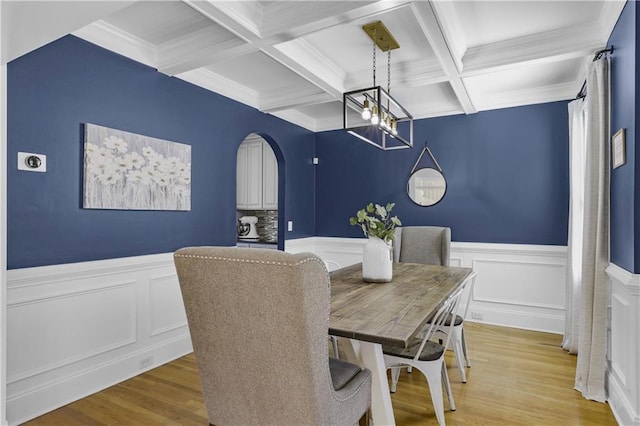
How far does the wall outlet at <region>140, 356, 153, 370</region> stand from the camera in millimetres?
2813

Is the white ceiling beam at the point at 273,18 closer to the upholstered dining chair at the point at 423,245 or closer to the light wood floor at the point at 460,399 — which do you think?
the upholstered dining chair at the point at 423,245

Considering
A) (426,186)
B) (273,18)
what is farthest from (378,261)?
(426,186)

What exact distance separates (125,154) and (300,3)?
1.61m

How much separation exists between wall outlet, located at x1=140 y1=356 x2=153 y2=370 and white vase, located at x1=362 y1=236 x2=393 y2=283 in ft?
6.02

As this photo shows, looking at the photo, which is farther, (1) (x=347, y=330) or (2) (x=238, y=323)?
(1) (x=347, y=330)

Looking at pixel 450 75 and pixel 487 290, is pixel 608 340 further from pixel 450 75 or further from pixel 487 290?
pixel 450 75

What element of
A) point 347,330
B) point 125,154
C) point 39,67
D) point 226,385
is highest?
point 39,67

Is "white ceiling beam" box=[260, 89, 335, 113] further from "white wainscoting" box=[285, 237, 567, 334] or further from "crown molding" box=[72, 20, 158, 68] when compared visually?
"white wainscoting" box=[285, 237, 567, 334]

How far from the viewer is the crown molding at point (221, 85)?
326 centimetres

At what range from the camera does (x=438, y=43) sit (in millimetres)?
2516

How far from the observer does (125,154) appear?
8.85 feet

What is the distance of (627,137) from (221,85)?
10.2 feet

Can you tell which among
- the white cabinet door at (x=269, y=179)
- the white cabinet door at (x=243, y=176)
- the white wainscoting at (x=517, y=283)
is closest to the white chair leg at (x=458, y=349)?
the white wainscoting at (x=517, y=283)

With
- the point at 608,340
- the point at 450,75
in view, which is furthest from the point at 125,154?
the point at 608,340
